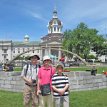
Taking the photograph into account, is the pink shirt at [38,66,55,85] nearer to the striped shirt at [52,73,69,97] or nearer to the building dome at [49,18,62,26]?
the striped shirt at [52,73,69,97]

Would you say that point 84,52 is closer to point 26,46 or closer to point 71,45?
point 71,45

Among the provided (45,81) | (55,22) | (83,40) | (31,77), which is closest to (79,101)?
(31,77)

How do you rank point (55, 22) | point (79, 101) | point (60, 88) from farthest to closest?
point (55, 22)
point (79, 101)
point (60, 88)

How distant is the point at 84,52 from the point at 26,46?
7832cm

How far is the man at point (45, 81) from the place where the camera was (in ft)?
26.8

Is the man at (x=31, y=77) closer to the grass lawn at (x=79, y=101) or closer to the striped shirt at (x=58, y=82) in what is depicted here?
the striped shirt at (x=58, y=82)

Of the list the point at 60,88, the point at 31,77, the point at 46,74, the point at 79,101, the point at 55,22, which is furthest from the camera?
the point at 55,22

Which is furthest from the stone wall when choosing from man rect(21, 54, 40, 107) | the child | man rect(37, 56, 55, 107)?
the child

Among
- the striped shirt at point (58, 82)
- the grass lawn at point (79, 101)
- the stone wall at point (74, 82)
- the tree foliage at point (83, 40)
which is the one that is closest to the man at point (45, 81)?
the striped shirt at point (58, 82)

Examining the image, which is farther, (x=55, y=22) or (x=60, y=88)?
(x=55, y=22)

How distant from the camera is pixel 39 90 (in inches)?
324

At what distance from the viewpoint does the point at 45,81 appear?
8.20 meters

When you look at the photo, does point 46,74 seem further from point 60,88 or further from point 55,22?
point 55,22

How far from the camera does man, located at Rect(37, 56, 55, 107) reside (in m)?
8.16
